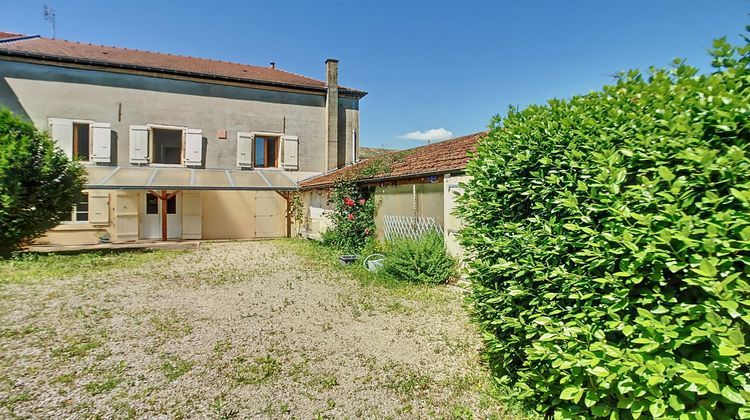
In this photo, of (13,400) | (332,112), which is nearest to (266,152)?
(332,112)

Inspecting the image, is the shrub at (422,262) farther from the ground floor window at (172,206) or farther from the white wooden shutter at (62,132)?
the white wooden shutter at (62,132)

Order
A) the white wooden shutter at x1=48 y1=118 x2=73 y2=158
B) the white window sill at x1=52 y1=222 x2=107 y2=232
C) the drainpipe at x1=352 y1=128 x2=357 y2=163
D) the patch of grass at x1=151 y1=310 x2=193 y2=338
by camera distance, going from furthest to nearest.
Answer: the drainpipe at x1=352 y1=128 x2=357 y2=163 < the white window sill at x1=52 y1=222 x2=107 y2=232 < the white wooden shutter at x1=48 y1=118 x2=73 y2=158 < the patch of grass at x1=151 y1=310 x2=193 y2=338

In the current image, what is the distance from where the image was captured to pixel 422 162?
11266mm

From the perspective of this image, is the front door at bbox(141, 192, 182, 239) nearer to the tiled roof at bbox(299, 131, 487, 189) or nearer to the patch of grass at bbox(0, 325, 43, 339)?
the tiled roof at bbox(299, 131, 487, 189)

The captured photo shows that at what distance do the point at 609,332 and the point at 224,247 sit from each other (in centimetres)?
1540

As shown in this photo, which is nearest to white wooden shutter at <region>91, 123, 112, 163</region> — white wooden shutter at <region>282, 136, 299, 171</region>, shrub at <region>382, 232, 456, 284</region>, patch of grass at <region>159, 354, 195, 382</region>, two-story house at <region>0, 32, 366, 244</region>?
two-story house at <region>0, 32, 366, 244</region>

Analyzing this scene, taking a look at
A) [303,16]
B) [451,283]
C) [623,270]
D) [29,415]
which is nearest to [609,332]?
[623,270]

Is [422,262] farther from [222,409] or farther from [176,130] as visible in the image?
[176,130]

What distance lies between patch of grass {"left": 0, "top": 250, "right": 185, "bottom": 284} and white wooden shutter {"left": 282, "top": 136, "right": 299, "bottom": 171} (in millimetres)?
7363

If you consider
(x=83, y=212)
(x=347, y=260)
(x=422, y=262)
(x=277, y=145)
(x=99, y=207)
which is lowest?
(x=347, y=260)

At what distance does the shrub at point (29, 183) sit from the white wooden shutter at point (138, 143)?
3500mm

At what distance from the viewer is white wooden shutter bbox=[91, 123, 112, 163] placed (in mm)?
15445

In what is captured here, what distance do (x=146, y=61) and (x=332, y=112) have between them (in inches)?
383

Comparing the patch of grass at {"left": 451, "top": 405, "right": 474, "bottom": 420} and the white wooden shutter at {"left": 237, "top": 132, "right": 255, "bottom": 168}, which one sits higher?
the white wooden shutter at {"left": 237, "top": 132, "right": 255, "bottom": 168}
